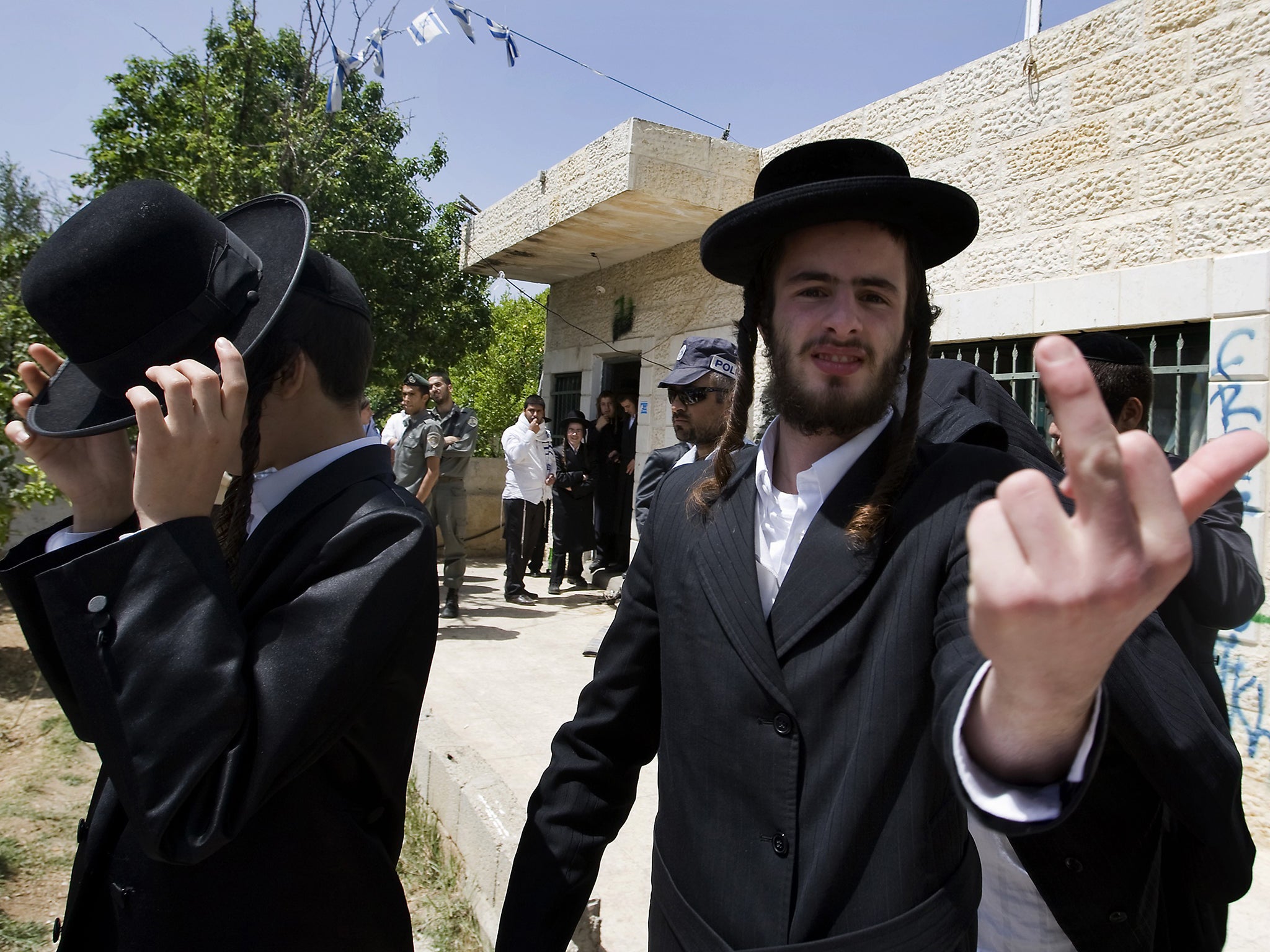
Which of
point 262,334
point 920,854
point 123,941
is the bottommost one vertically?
point 123,941

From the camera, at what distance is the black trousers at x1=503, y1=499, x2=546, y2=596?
7.85m

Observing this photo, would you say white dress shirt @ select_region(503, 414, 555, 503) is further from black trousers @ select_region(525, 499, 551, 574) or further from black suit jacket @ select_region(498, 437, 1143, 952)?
black suit jacket @ select_region(498, 437, 1143, 952)

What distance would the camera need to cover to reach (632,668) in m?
1.54

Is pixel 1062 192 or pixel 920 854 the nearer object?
pixel 920 854

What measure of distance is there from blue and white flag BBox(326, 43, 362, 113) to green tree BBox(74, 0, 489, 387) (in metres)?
0.55

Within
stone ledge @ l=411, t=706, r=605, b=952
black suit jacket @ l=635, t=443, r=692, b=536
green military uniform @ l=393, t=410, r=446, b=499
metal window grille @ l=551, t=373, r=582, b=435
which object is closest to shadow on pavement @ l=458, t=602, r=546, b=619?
green military uniform @ l=393, t=410, r=446, b=499

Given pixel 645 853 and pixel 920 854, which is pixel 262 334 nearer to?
pixel 920 854

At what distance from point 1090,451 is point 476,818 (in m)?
2.61

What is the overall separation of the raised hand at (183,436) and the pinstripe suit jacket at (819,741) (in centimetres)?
74

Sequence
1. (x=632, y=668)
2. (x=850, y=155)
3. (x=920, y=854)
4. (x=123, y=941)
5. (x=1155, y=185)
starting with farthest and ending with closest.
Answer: (x=1155, y=185)
(x=632, y=668)
(x=850, y=155)
(x=123, y=941)
(x=920, y=854)

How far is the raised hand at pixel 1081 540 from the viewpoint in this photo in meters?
0.64

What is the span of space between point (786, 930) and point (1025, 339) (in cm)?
430

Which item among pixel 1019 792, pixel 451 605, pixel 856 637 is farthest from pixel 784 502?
pixel 451 605

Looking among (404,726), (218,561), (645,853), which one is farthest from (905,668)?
(645,853)
